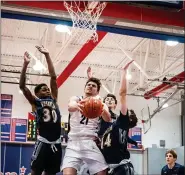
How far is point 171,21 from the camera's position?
19.8ft

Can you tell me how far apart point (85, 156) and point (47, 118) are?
2.35ft

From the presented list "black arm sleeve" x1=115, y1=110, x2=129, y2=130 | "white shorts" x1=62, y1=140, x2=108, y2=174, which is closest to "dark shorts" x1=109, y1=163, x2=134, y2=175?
"white shorts" x1=62, y1=140, x2=108, y2=174

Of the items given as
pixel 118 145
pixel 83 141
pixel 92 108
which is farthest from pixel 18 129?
pixel 92 108

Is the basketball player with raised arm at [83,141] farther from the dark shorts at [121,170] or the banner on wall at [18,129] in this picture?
the banner on wall at [18,129]

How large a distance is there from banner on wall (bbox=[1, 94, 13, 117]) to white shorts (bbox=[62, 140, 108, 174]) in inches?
418

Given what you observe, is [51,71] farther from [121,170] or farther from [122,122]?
[121,170]

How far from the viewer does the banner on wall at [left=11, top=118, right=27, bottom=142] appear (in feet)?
46.8

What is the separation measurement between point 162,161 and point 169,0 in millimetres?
7959

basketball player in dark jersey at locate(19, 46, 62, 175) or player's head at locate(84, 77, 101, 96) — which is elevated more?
player's head at locate(84, 77, 101, 96)

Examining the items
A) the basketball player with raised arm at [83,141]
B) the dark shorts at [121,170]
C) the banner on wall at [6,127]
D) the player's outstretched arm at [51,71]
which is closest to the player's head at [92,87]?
the basketball player with raised arm at [83,141]

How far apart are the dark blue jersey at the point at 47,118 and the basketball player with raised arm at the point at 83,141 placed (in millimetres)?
298

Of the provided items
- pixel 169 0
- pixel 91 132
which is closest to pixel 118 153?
pixel 91 132

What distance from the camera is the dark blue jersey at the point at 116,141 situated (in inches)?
183

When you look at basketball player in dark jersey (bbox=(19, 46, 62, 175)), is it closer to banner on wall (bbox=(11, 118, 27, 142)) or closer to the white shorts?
the white shorts
